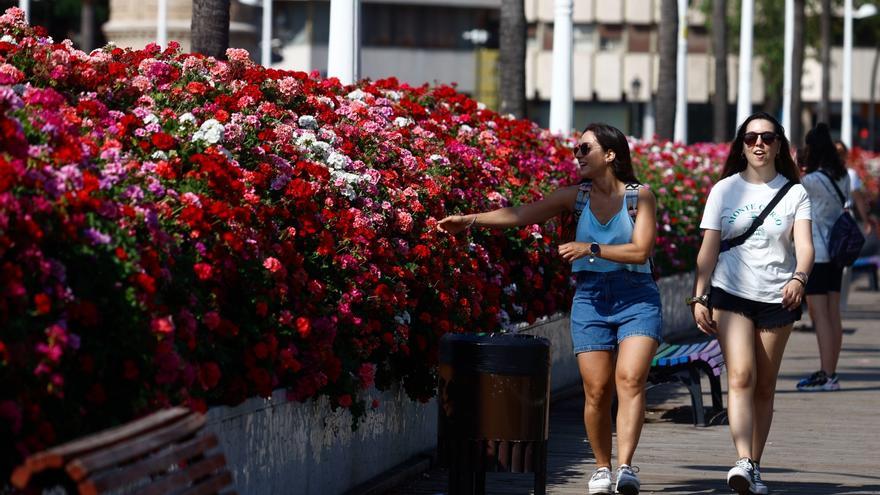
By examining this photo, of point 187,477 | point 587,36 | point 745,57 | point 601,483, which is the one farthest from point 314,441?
point 587,36

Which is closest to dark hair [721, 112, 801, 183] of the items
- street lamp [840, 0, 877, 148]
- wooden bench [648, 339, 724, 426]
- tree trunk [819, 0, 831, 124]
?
wooden bench [648, 339, 724, 426]

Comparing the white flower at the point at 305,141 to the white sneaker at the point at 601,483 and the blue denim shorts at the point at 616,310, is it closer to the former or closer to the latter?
the blue denim shorts at the point at 616,310

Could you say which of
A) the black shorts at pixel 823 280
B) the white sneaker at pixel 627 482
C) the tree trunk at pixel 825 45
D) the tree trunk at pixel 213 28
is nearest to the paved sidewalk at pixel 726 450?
the white sneaker at pixel 627 482

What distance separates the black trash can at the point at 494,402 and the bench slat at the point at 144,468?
2.98 m

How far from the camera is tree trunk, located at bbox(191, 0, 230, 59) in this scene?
13398mm

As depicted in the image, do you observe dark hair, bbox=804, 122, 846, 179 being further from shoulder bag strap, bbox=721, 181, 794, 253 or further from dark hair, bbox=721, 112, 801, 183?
shoulder bag strap, bbox=721, 181, 794, 253

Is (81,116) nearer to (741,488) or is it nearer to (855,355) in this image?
(741,488)

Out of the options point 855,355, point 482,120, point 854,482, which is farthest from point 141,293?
point 855,355

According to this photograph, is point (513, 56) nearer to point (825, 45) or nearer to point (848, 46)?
point (825, 45)

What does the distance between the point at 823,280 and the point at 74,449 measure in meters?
11.4

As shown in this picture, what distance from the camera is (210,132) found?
8477 millimetres

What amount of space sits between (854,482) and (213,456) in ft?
18.2

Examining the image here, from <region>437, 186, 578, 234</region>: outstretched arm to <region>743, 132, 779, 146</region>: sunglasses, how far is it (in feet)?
2.94

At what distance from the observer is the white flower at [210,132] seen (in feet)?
27.7
